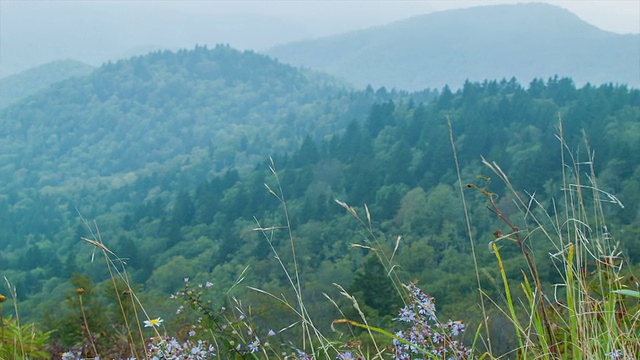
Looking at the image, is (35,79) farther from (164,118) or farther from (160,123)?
(160,123)

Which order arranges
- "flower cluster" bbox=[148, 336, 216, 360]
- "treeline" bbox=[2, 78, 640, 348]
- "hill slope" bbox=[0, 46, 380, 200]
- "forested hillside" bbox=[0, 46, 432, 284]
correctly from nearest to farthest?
1. "flower cluster" bbox=[148, 336, 216, 360]
2. "treeline" bbox=[2, 78, 640, 348]
3. "forested hillside" bbox=[0, 46, 432, 284]
4. "hill slope" bbox=[0, 46, 380, 200]

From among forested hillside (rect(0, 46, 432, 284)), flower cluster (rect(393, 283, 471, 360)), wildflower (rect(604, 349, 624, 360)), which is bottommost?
forested hillside (rect(0, 46, 432, 284))

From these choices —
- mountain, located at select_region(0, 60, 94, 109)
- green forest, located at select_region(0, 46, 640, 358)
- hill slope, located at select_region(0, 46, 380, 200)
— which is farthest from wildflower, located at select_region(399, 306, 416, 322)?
mountain, located at select_region(0, 60, 94, 109)

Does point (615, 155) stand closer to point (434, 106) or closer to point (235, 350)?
point (434, 106)

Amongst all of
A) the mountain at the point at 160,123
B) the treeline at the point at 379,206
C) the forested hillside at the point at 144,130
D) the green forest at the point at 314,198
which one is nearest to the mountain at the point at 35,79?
the mountain at the point at 160,123

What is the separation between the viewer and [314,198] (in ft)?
174

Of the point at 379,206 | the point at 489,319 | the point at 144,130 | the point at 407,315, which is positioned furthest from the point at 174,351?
the point at 144,130

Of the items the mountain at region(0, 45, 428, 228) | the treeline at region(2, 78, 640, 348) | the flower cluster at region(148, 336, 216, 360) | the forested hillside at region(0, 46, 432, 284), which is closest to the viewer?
the flower cluster at region(148, 336, 216, 360)

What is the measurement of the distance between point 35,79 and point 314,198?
424 feet

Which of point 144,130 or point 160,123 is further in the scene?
point 160,123

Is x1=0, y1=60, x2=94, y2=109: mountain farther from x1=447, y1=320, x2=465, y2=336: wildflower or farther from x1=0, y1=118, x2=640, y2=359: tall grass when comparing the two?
x1=447, y1=320, x2=465, y2=336: wildflower

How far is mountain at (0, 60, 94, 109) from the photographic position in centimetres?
15100

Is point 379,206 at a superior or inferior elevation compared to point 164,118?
superior

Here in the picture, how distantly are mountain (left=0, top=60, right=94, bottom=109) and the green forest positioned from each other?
4658 centimetres
